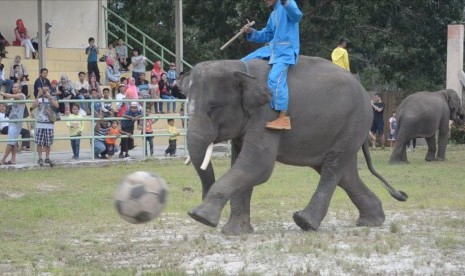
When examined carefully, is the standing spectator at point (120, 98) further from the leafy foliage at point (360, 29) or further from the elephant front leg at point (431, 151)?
the leafy foliage at point (360, 29)

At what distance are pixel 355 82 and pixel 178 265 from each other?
3.92 m

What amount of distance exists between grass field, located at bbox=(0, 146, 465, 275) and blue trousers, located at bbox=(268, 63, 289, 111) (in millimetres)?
1425

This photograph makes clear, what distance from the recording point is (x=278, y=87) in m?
11.7

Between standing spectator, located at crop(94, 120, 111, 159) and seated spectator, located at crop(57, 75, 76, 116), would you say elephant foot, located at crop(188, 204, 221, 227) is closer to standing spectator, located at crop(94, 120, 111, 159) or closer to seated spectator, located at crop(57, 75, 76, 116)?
standing spectator, located at crop(94, 120, 111, 159)

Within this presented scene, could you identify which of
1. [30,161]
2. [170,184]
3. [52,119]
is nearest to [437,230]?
[170,184]

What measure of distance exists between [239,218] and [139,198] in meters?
2.52

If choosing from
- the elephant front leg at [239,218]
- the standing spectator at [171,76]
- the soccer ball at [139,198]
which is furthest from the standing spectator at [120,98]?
the soccer ball at [139,198]

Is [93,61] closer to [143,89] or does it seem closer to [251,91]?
[143,89]

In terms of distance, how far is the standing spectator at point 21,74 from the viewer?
25734 millimetres

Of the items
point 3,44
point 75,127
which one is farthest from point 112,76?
point 75,127

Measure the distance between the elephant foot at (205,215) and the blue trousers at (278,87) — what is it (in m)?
1.48

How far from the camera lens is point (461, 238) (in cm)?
1152

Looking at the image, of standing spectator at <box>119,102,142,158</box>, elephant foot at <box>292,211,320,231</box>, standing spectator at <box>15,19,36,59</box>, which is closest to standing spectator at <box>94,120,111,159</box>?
standing spectator at <box>119,102,142,158</box>

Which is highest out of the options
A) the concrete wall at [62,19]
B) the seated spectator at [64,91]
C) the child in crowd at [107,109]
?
the concrete wall at [62,19]
